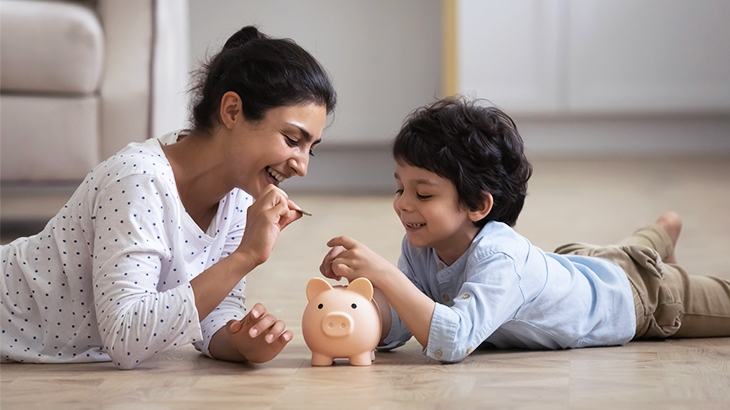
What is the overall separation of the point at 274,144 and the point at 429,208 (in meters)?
0.21

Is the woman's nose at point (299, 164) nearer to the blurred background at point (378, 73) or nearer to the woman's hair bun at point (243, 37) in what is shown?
the woman's hair bun at point (243, 37)

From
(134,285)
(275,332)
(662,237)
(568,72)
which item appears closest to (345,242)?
(275,332)

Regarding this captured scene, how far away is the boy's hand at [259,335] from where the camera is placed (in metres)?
1.00

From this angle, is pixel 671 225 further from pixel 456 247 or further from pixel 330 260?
pixel 330 260

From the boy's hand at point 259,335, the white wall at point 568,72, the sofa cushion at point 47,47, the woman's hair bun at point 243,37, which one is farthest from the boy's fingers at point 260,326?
the white wall at point 568,72

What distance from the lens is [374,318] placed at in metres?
1.02

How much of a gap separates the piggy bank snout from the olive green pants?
434 millimetres

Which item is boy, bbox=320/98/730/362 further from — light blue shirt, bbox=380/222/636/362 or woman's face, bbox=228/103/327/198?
woman's face, bbox=228/103/327/198

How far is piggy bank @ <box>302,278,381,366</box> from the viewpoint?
1004mm

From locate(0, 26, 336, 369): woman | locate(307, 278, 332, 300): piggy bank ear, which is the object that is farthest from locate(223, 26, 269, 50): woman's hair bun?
locate(307, 278, 332, 300): piggy bank ear

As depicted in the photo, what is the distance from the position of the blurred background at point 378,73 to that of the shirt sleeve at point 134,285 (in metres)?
0.96

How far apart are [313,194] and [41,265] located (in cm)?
201

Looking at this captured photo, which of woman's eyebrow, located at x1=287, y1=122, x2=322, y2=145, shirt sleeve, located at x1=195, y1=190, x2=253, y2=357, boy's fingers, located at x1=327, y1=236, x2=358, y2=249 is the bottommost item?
shirt sleeve, located at x1=195, y1=190, x2=253, y2=357

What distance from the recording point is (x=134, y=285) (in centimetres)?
97
